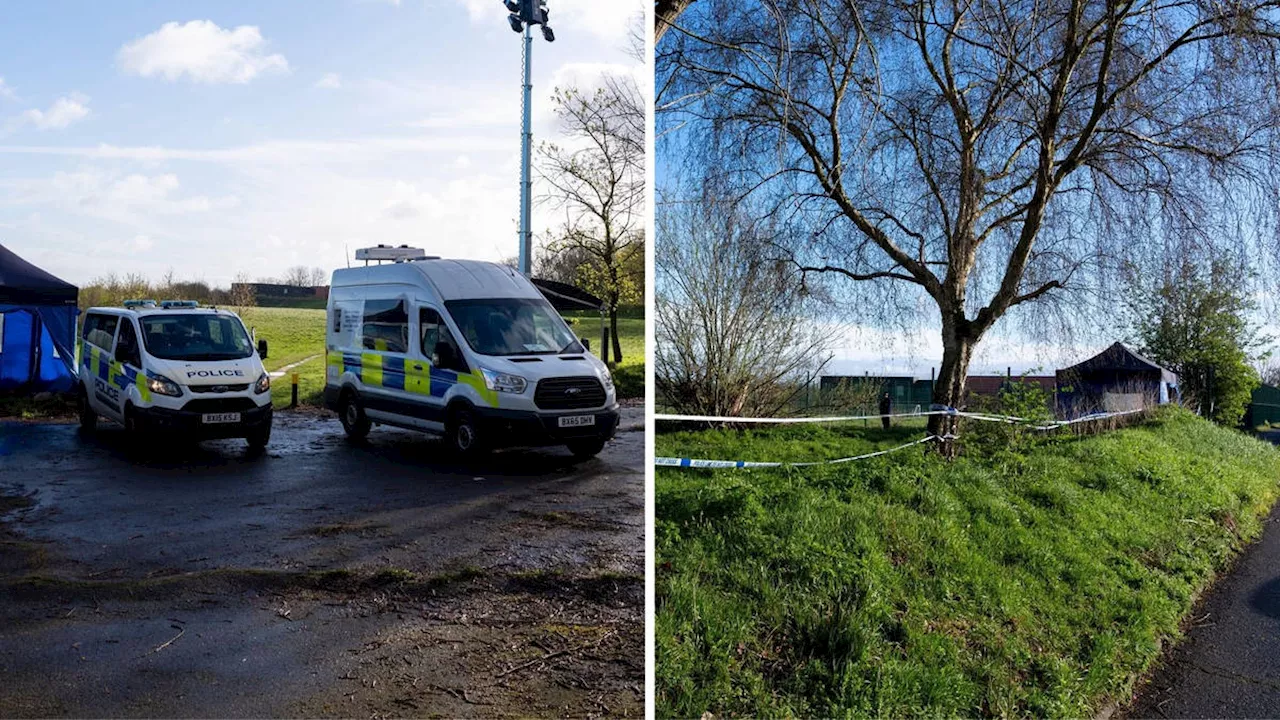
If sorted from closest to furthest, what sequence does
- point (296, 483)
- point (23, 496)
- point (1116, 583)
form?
point (1116, 583) → point (23, 496) → point (296, 483)

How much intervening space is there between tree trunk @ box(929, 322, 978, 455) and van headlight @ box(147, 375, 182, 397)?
523cm

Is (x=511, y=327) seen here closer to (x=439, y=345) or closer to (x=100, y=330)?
(x=439, y=345)

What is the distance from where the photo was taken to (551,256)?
476cm

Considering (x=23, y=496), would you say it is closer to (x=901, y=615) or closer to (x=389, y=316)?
(x=389, y=316)

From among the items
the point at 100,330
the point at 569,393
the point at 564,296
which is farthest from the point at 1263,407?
the point at 100,330

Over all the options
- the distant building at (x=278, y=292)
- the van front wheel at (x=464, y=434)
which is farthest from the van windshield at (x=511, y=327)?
the distant building at (x=278, y=292)

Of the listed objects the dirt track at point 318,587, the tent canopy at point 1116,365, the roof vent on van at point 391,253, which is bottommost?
the dirt track at point 318,587

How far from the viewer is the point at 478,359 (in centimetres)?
616

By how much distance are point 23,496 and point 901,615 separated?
4.71 metres

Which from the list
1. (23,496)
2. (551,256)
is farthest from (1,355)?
(551,256)

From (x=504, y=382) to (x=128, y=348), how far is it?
286cm

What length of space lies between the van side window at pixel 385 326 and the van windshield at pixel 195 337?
2.81ft

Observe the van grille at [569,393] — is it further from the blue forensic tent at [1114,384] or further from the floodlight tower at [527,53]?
the blue forensic tent at [1114,384]

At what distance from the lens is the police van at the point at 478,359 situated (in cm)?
593
